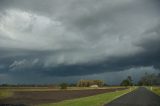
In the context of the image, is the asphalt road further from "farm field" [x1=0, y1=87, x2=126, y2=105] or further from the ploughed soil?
the ploughed soil

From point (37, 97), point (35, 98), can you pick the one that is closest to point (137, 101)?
A: point (35, 98)

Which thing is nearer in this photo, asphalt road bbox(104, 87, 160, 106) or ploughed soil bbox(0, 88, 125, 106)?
asphalt road bbox(104, 87, 160, 106)

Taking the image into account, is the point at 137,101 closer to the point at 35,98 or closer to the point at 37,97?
the point at 35,98

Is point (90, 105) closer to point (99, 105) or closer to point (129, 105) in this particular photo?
point (99, 105)

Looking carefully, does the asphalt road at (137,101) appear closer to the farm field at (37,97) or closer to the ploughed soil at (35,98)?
the farm field at (37,97)

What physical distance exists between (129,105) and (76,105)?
5450 mm

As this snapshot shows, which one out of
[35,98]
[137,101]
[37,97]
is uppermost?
[37,97]

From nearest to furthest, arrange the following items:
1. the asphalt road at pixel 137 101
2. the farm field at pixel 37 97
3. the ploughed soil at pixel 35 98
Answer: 1. the asphalt road at pixel 137 101
2. the ploughed soil at pixel 35 98
3. the farm field at pixel 37 97

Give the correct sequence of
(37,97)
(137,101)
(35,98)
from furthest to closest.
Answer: (37,97)
(35,98)
(137,101)

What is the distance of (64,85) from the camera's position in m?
167

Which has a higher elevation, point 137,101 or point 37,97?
point 37,97

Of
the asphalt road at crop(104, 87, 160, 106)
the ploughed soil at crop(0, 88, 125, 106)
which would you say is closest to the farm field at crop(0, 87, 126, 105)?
the ploughed soil at crop(0, 88, 125, 106)

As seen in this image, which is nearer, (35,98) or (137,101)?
(137,101)

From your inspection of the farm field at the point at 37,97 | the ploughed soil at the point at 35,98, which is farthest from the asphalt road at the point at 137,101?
the ploughed soil at the point at 35,98
